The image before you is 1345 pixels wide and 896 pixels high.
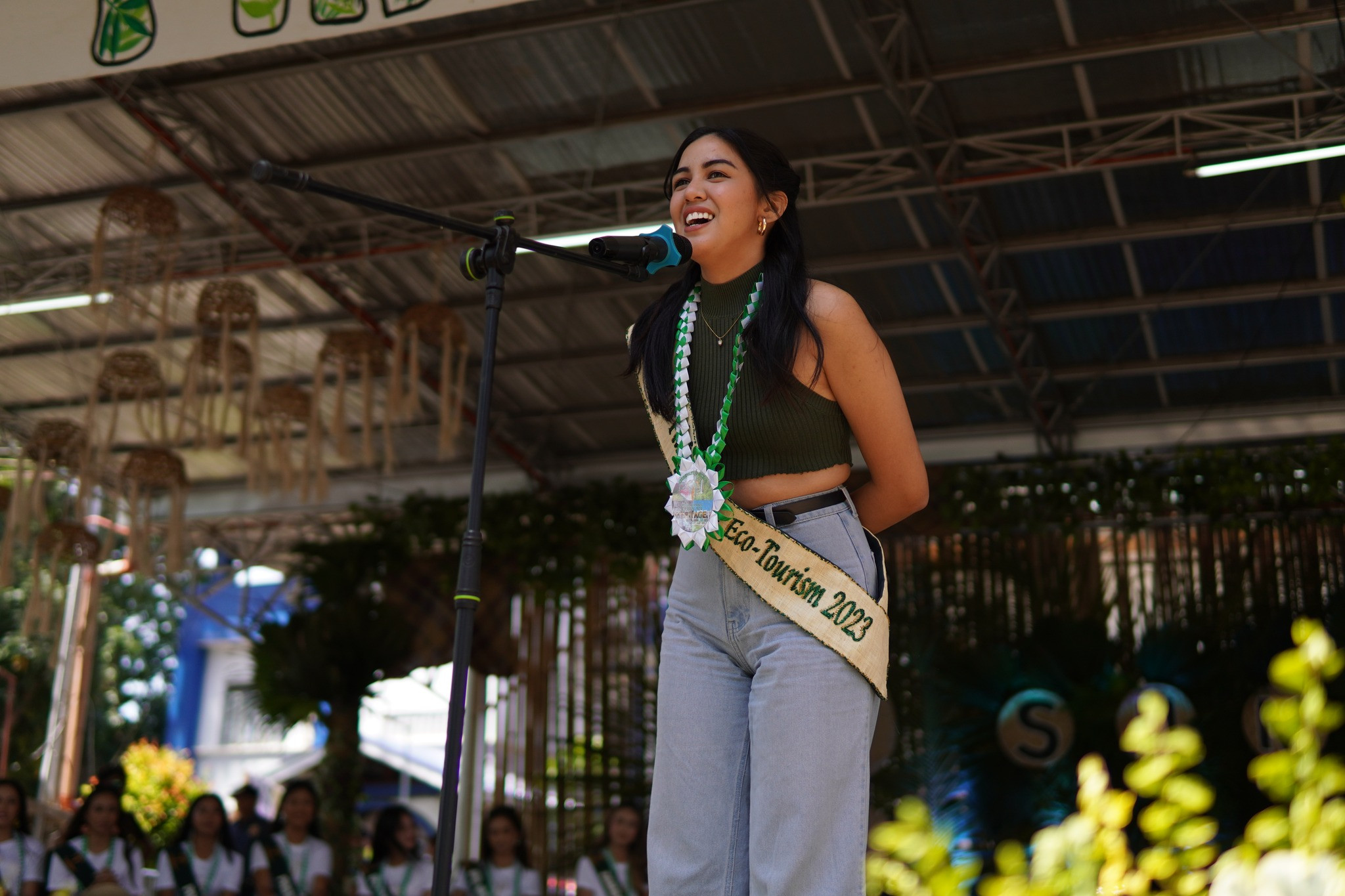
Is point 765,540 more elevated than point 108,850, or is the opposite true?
point 765,540

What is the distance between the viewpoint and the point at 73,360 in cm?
1102

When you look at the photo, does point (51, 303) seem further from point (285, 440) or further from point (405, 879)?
point (405, 879)

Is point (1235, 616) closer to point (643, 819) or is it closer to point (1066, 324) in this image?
point (1066, 324)

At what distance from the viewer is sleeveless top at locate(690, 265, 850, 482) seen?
167 centimetres

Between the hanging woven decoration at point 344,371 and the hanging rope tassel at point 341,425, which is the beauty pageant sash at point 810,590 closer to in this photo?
the hanging woven decoration at point 344,371

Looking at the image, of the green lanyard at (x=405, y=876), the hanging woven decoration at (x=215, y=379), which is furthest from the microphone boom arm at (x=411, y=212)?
the green lanyard at (x=405, y=876)

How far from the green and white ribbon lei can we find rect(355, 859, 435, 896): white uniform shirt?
21.0ft

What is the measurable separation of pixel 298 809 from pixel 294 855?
0.25 metres

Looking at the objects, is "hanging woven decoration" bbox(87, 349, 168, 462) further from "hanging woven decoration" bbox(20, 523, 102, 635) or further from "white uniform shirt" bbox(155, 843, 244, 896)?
"white uniform shirt" bbox(155, 843, 244, 896)

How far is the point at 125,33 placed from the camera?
4469 millimetres

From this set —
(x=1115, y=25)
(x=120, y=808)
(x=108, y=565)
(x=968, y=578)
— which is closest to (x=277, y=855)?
(x=120, y=808)

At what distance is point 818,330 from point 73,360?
421 inches

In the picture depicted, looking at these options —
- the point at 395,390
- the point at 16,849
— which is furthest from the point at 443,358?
the point at 16,849

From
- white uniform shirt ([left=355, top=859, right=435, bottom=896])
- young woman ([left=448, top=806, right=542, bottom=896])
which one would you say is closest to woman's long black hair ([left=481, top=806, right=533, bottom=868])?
young woman ([left=448, top=806, right=542, bottom=896])
